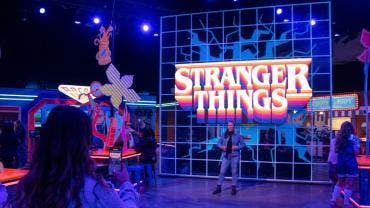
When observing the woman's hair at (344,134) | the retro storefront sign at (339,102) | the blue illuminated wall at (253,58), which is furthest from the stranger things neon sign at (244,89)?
the retro storefront sign at (339,102)

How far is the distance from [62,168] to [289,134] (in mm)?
9353

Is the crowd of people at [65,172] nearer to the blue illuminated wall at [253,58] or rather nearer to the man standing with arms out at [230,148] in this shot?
the man standing with arms out at [230,148]

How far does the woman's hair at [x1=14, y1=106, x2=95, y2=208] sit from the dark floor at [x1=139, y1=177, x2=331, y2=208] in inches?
246

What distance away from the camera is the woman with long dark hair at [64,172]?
1.55m

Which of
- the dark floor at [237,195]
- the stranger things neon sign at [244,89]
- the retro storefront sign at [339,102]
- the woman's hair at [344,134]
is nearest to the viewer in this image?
the woman's hair at [344,134]

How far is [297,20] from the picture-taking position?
10.6m

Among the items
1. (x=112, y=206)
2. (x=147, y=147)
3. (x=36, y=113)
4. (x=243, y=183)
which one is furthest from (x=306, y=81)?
(x=36, y=113)

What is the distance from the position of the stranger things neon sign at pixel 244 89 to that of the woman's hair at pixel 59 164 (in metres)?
9.06

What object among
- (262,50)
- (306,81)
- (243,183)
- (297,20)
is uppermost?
(297,20)

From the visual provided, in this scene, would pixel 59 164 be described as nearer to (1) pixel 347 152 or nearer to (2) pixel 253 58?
(1) pixel 347 152

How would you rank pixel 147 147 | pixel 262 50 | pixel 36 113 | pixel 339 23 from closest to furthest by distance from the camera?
pixel 147 147
pixel 262 50
pixel 339 23
pixel 36 113

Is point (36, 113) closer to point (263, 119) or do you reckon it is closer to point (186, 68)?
point (186, 68)

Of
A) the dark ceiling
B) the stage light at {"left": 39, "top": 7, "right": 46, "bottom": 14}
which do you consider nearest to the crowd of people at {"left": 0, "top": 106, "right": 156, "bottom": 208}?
the dark ceiling

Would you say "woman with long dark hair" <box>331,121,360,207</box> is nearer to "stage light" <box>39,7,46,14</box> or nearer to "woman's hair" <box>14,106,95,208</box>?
"woman's hair" <box>14,106,95,208</box>
